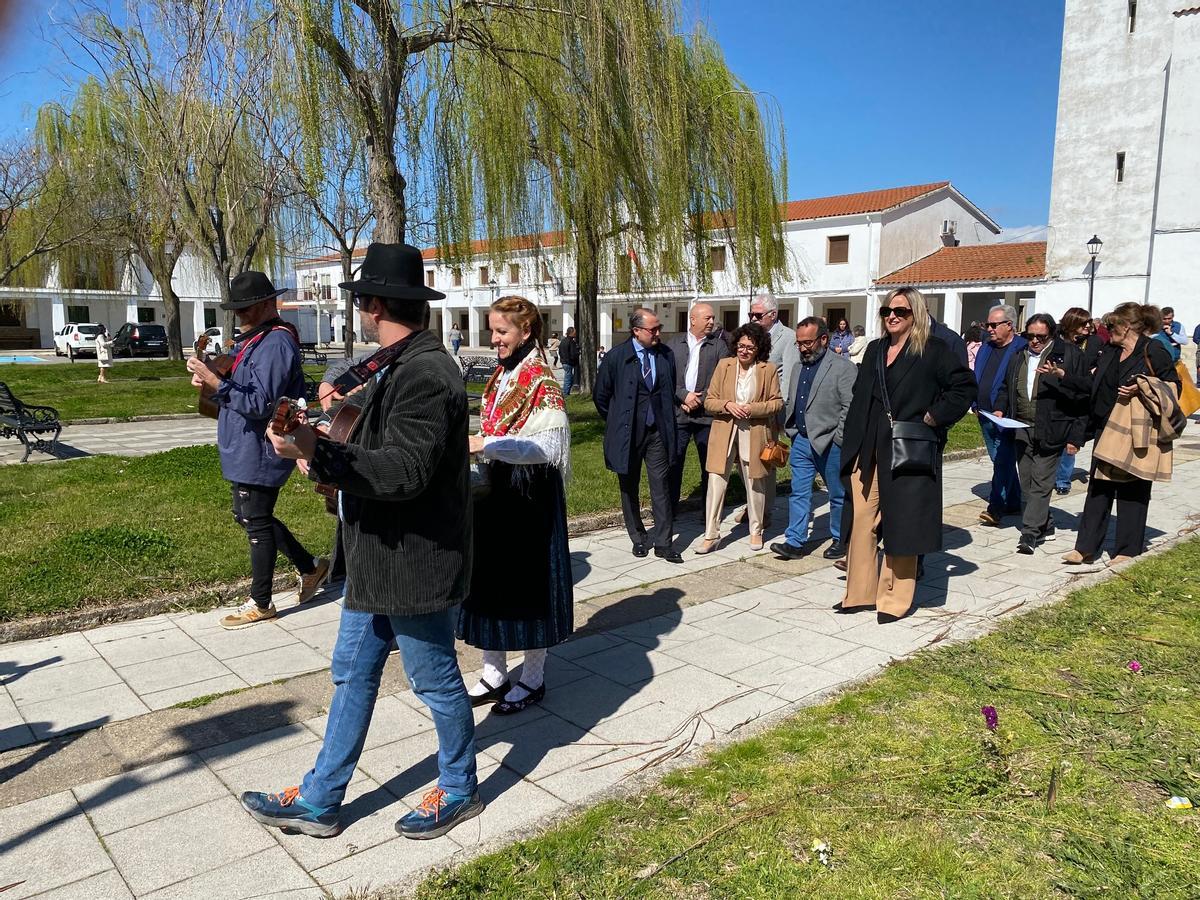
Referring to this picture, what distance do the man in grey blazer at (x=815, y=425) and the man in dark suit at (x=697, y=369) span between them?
756mm

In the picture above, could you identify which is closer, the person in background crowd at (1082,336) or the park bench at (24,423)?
the person in background crowd at (1082,336)

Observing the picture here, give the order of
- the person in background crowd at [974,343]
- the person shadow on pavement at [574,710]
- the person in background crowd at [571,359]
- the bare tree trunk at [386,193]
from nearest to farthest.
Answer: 1. the person shadow on pavement at [574,710]
2. the bare tree trunk at [386,193]
3. the person in background crowd at [974,343]
4. the person in background crowd at [571,359]

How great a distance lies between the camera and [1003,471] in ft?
27.2

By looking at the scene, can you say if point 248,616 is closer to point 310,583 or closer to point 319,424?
point 310,583

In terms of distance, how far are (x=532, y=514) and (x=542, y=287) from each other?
33.6 feet

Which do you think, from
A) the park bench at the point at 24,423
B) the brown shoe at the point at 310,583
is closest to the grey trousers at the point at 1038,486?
the brown shoe at the point at 310,583

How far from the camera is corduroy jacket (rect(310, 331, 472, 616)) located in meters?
2.77

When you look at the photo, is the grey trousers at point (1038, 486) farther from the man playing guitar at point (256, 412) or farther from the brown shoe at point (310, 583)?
the man playing guitar at point (256, 412)

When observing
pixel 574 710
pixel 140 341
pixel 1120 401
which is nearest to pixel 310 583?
pixel 574 710

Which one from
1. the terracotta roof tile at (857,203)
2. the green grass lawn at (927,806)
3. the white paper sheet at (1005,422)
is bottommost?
the green grass lawn at (927,806)

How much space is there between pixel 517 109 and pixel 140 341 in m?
32.6

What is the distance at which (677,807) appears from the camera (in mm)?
3203

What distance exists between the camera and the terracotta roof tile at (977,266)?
3688cm

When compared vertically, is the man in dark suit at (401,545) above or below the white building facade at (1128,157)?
below
